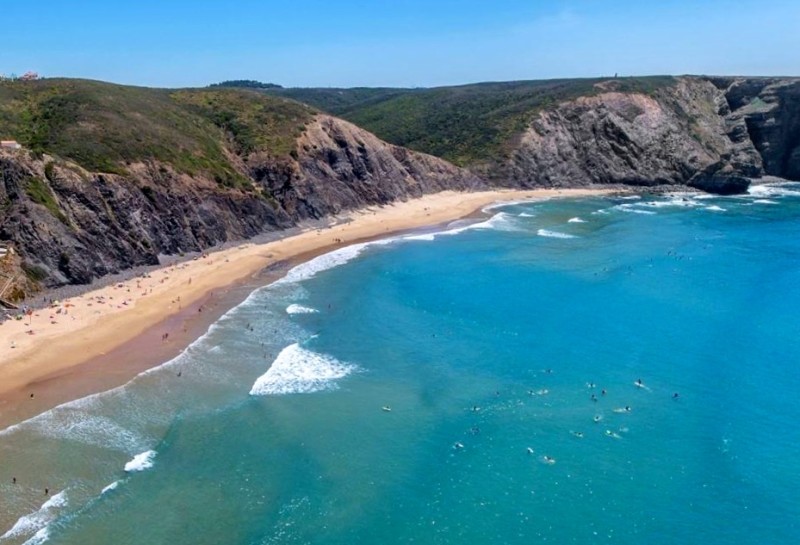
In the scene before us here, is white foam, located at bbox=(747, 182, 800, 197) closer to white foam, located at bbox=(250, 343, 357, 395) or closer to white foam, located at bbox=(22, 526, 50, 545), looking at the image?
white foam, located at bbox=(250, 343, 357, 395)

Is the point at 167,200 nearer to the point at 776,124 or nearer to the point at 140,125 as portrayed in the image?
the point at 140,125

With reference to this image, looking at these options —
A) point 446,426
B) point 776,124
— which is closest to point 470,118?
point 776,124

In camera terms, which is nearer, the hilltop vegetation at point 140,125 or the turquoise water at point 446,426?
the turquoise water at point 446,426

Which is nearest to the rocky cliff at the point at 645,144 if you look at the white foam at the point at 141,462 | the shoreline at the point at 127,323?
the shoreline at the point at 127,323

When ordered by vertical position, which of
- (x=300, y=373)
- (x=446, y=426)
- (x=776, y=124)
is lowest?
(x=446, y=426)

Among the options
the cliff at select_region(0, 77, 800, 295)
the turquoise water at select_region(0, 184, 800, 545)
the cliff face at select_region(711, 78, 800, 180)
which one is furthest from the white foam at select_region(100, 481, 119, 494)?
the cliff face at select_region(711, 78, 800, 180)

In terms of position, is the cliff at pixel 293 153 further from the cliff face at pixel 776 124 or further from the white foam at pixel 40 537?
the white foam at pixel 40 537
